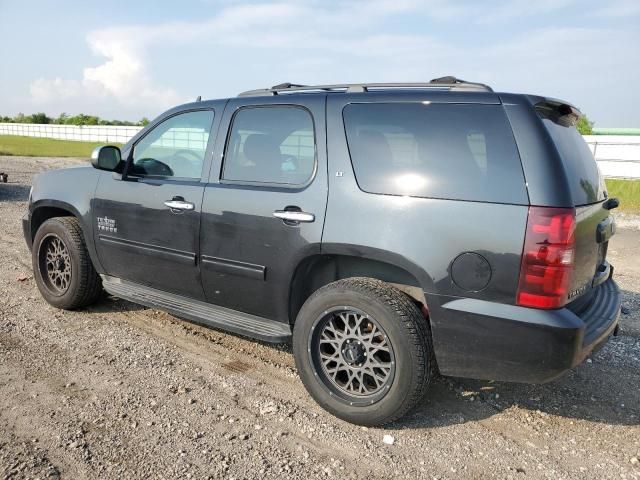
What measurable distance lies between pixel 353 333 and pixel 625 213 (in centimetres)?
1196

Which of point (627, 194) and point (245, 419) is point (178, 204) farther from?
point (627, 194)

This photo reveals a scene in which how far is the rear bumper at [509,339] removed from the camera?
2611 millimetres

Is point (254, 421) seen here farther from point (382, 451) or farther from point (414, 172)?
point (414, 172)

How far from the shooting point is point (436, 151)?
288 centimetres

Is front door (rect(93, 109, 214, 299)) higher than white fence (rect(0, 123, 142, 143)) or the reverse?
the reverse

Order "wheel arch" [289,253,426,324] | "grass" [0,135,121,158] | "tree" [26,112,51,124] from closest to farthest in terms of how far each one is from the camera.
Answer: "wheel arch" [289,253,426,324], "grass" [0,135,121,158], "tree" [26,112,51,124]

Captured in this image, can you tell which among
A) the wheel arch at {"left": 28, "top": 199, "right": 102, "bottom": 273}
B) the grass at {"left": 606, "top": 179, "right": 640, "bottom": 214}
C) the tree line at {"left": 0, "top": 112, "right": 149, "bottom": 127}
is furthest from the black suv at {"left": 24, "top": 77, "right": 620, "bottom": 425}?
the tree line at {"left": 0, "top": 112, "right": 149, "bottom": 127}

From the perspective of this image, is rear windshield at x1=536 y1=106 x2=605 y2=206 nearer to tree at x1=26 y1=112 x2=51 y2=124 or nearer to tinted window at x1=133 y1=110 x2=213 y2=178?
tinted window at x1=133 y1=110 x2=213 y2=178

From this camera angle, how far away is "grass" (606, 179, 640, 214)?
13.4 m

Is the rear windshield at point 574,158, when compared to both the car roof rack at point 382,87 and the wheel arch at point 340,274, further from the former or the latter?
the wheel arch at point 340,274

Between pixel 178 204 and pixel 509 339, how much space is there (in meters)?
2.38

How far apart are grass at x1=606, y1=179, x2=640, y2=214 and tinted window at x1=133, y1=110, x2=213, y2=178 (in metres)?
12.3

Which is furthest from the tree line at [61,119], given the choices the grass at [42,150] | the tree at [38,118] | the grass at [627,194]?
the grass at [627,194]

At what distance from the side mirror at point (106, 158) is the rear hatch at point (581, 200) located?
3.15m
